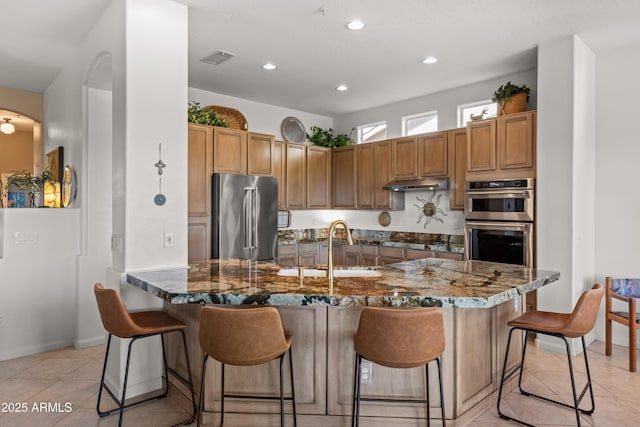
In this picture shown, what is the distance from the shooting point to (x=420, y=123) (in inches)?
236

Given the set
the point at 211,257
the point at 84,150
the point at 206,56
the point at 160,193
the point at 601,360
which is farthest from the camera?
the point at 211,257

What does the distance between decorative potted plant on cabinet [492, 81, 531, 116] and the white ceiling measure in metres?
0.33

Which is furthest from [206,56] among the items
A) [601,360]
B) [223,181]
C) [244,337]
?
[601,360]

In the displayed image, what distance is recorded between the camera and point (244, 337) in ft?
6.61

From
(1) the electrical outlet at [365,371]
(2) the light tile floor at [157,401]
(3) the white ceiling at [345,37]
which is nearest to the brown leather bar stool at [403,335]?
(1) the electrical outlet at [365,371]

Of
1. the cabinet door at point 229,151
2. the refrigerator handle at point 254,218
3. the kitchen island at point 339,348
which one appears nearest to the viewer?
the kitchen island at point 339,348

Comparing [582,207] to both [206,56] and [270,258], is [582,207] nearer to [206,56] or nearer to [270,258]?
[270,258]

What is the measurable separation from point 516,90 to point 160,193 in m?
3.80

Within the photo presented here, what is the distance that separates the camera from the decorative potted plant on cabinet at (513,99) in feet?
14.3

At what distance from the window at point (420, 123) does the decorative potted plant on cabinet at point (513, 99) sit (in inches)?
51.8

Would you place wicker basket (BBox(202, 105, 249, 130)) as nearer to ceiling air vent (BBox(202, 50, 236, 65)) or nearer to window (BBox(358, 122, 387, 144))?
ceiling air vent (BBox(202, 50, 236, 65))

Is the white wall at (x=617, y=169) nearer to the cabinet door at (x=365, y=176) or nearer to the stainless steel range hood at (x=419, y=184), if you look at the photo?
the stainless steel range hood at (x=419, y=184)

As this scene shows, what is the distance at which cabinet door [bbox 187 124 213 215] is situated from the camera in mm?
4582

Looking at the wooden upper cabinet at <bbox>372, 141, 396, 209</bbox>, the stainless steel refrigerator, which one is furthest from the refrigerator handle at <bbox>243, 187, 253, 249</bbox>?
the wooden upper cabinet at <bbox>372, 141, 396, 209</bbox>
